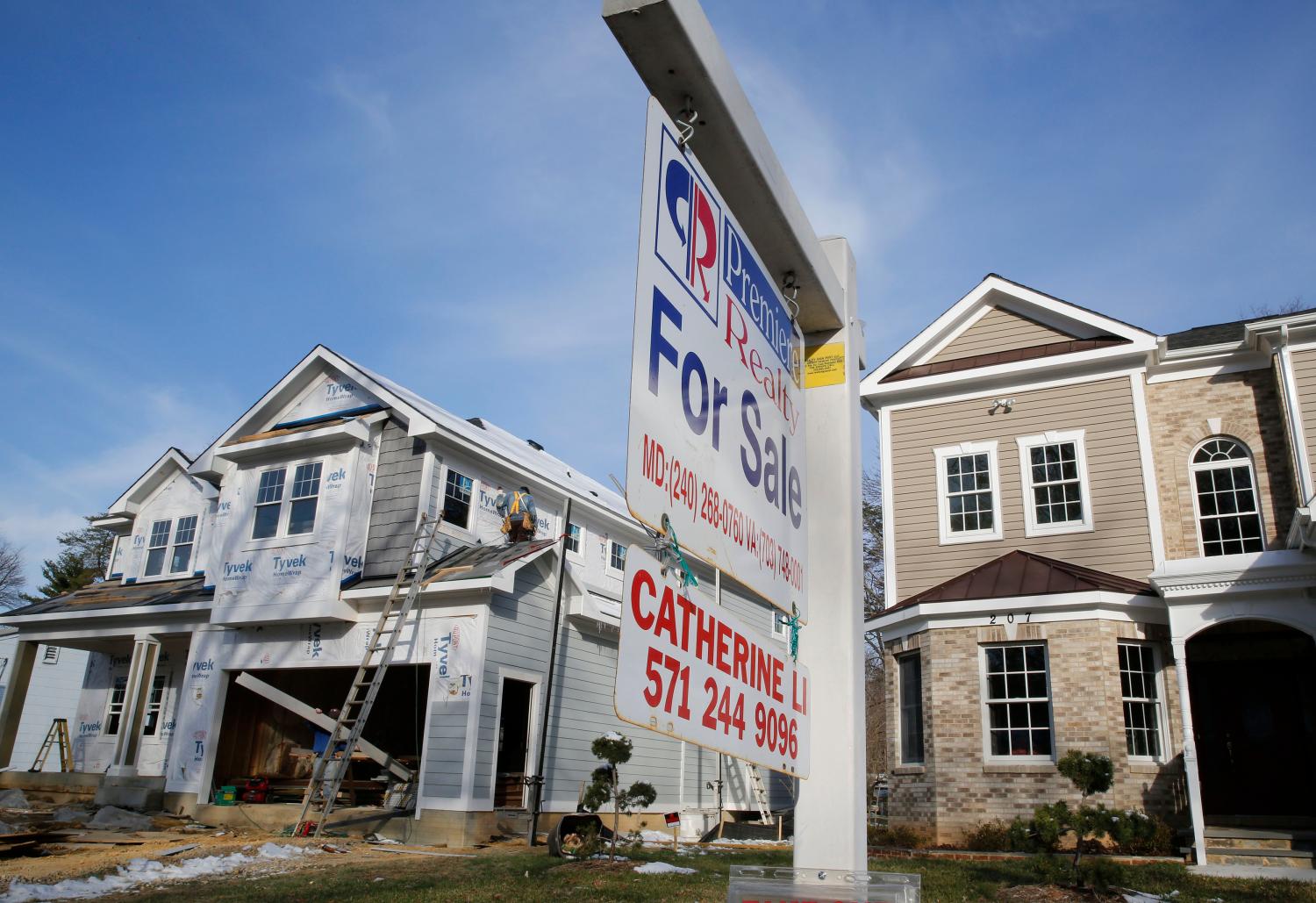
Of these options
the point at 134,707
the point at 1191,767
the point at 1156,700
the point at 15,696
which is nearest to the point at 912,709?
the point at 1156,700

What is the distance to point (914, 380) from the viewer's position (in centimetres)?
1733

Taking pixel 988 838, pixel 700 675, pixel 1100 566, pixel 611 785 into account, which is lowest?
pixel 988 838

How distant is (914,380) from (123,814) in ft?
49.0

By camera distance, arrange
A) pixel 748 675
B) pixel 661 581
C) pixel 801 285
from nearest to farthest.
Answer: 1. pixel 661 581
2. pixel 748 675
3. pixel 801 285

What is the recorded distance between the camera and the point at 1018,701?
14172 mm

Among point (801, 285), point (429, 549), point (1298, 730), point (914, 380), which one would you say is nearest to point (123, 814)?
point (429, 549)

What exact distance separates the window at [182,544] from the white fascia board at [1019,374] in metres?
15.1

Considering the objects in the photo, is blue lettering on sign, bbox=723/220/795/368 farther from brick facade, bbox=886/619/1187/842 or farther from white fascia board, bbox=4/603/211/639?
white fascia board, bbox=4/603/211/639

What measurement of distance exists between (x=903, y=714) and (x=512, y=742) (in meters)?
6.71

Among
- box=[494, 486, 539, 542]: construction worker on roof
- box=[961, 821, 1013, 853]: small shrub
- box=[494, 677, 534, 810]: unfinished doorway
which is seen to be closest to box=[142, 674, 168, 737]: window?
box=[494, 677, 534, 810]: unfinished doorway

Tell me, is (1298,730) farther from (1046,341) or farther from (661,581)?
(661,581)

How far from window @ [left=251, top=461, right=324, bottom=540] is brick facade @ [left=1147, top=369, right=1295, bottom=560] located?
46.9 feet

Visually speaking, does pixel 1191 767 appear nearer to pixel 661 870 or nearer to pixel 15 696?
pixel 661 870

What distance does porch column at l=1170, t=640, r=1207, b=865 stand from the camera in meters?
11.3
